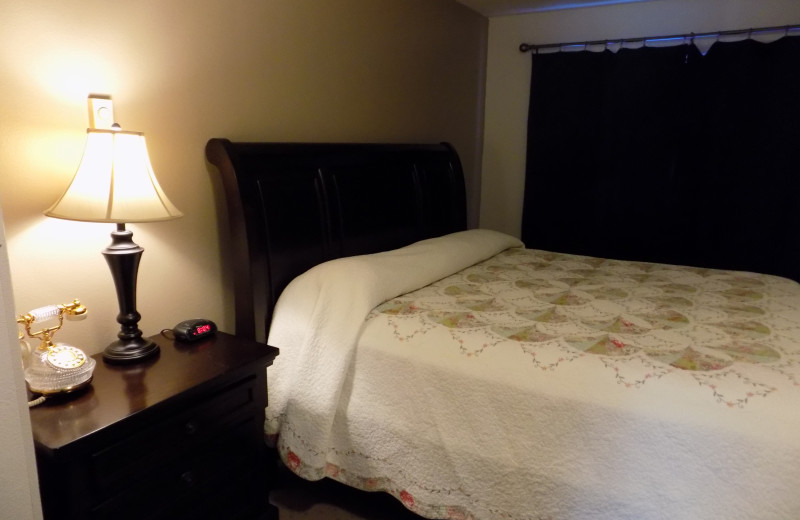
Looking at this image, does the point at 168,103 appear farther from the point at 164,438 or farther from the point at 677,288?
the point at 677,288

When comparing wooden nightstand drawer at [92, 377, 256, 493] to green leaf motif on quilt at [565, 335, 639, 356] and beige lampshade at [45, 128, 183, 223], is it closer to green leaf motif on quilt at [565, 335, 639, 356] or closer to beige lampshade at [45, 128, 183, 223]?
beige lampshade at [45, 128, 183, 223]

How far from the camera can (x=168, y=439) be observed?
1.36 m

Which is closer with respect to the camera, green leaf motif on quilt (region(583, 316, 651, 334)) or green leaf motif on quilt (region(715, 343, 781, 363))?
green leaf motif on quilt (region(715, 343, 781, 363))

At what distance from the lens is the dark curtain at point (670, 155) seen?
9.80ft

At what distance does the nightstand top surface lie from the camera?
1173 millimetres

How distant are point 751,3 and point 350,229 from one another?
8.64ft

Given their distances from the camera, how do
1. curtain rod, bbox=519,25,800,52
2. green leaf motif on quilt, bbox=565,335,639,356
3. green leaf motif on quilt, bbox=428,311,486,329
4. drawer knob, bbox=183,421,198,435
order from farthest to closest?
curtain rod, bbox=519,25,800,52 < green leaf motif on quilt, bbox=428,311,486,329 < green leaf motif on quilt, bbox=565,335,639,356 < drawer knob, bbox=183,421,198,435

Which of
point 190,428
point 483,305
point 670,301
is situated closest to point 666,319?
point 670,301

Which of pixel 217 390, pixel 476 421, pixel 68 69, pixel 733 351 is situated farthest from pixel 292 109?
pixel 733 351

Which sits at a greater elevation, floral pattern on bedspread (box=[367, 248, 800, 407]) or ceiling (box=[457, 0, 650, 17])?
ceiling (box=[457, 0, 650, 17])

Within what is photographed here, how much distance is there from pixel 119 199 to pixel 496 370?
1108 millimetres

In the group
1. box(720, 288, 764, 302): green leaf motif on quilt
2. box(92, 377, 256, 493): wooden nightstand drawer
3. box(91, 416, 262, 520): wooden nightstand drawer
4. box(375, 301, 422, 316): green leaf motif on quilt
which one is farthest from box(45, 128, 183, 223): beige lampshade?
box(720, 288, 764, 302): green leaf motif on quilt

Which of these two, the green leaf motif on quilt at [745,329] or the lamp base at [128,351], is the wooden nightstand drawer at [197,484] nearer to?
the lamp base at [128,351]

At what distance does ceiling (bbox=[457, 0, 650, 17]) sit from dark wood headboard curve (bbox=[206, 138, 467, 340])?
117 cm
